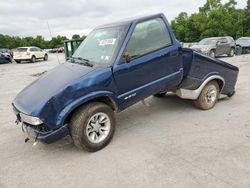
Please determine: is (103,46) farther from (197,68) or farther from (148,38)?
(197,68)

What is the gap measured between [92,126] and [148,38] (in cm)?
192

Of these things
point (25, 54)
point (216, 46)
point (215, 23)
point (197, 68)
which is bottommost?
point (216, 46)

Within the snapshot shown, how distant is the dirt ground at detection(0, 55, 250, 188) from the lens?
3.14m

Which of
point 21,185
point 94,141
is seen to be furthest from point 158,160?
point 21,185

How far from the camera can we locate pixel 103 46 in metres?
4.41

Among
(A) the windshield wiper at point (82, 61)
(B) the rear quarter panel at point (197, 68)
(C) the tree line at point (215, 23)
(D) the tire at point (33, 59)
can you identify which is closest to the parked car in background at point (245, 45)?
(C) the tree line at point (215, 23)

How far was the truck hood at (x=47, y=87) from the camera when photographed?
11.7ft

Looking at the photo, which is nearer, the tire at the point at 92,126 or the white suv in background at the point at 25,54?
the tire at the point at 92,126

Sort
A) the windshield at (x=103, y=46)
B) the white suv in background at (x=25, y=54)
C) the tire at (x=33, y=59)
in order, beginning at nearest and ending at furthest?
the windshield at (x=103, y=46), the white suv in background at (x=25, y=54), the tire at (x=33, y=59)

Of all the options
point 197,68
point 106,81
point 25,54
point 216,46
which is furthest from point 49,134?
point 25,54

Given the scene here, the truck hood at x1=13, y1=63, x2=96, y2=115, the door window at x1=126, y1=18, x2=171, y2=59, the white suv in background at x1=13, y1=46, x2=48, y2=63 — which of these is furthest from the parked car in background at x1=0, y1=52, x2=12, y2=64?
the door window at x1=126, y1=18, x2=171, y2=59

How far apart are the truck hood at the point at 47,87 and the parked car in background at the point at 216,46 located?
15.2m

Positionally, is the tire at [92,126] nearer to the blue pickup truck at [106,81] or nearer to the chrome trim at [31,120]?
the blue pickup truck at [106,81]

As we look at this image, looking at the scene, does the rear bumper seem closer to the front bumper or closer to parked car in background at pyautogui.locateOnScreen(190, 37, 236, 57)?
the front bumper
